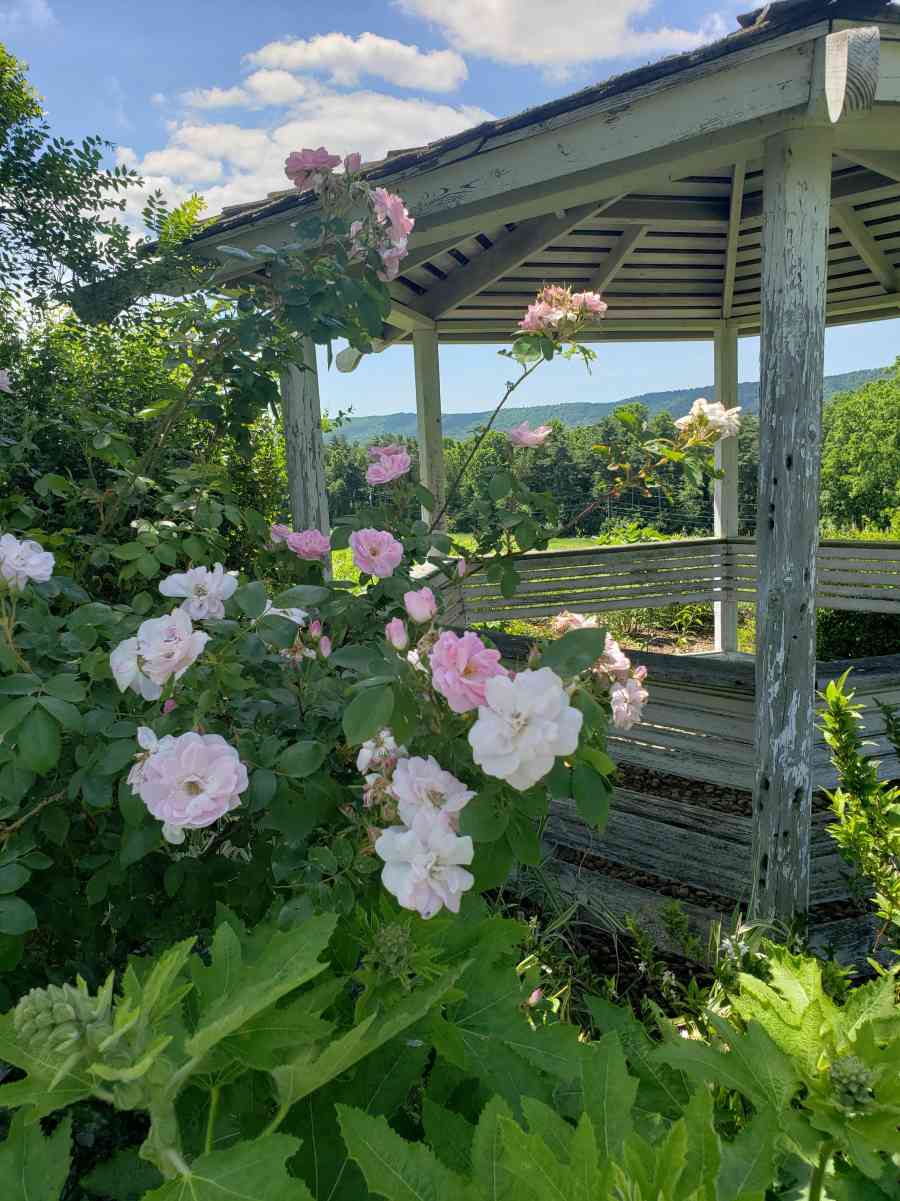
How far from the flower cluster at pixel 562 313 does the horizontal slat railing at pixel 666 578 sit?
3.47 meters

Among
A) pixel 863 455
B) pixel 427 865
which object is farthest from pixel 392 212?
pixel 863 455

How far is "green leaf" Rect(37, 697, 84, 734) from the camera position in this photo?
40.8 inches

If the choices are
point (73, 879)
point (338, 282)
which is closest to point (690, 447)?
point (338, 282)

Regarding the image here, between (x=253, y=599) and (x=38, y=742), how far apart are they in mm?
352

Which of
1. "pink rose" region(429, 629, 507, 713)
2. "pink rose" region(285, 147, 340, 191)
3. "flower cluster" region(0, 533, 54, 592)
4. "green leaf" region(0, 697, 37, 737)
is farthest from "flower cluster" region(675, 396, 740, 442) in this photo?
"green leaf" region(0, 697, 37, 737)

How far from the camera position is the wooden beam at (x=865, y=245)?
4.95 metres

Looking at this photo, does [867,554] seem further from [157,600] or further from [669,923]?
[157,600]

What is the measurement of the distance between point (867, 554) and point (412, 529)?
5.23 metres

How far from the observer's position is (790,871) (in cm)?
261

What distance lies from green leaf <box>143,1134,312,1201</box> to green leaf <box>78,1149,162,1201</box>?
0.38 metres

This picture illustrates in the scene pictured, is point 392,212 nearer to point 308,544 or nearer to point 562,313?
point 562,313

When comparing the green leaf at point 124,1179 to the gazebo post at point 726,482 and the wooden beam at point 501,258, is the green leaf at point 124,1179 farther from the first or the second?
the gazebo post at point 726,482

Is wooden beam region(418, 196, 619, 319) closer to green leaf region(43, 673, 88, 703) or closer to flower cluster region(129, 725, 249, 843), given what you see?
green leaf region(43, 673, 88, 703)

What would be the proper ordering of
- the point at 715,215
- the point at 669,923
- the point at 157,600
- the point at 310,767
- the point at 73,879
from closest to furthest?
the point at 310,767 → the point at 73,879 → the point at 669,923 → the point at 157,600 → the point at 715,215
